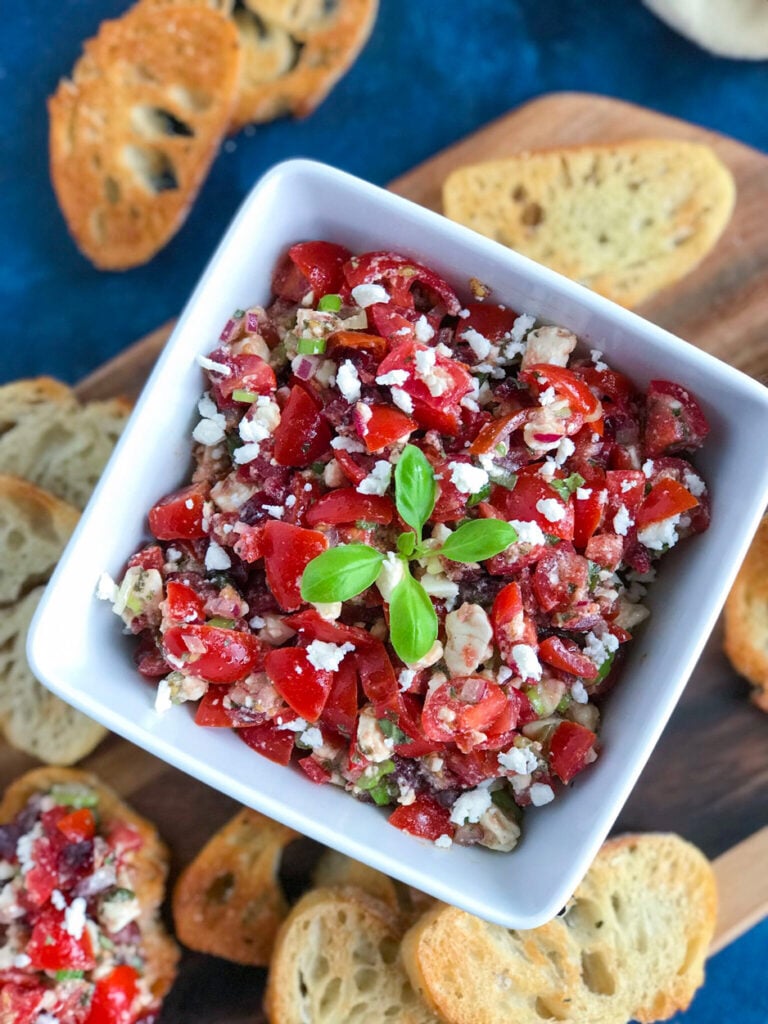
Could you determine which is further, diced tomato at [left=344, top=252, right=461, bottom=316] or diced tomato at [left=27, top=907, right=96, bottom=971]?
diced tomato at [left=27, top=907, right=96, bottom=971]

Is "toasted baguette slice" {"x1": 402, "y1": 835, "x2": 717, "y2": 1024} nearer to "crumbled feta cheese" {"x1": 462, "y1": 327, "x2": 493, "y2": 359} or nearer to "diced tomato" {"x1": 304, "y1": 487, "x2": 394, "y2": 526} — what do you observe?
"diced tomato" {"x1": 304, "y1": 487, "x2": 394, "y2": 526}

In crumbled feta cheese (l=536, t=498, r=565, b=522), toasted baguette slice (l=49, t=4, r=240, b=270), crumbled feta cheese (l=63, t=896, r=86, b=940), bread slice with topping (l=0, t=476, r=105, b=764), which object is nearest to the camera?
crumbled feta cheese (l=536, t=498, r=565, b=522)

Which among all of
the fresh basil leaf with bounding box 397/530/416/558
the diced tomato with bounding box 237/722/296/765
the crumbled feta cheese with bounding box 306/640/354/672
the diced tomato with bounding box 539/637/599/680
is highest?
the fresh basil leaf with bounding box 397/530/416/558

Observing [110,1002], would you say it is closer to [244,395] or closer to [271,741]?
[271,741]

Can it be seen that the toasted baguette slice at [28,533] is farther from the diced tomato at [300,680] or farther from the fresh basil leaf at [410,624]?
the fresh basil leaf at [410,624]

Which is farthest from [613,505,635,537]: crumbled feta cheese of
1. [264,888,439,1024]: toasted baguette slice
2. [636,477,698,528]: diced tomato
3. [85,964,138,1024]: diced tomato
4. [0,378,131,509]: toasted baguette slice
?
[85,964,138,1024]: diced tomato

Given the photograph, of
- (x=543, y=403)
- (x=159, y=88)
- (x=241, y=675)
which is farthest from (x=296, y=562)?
(x=159, y=88)
